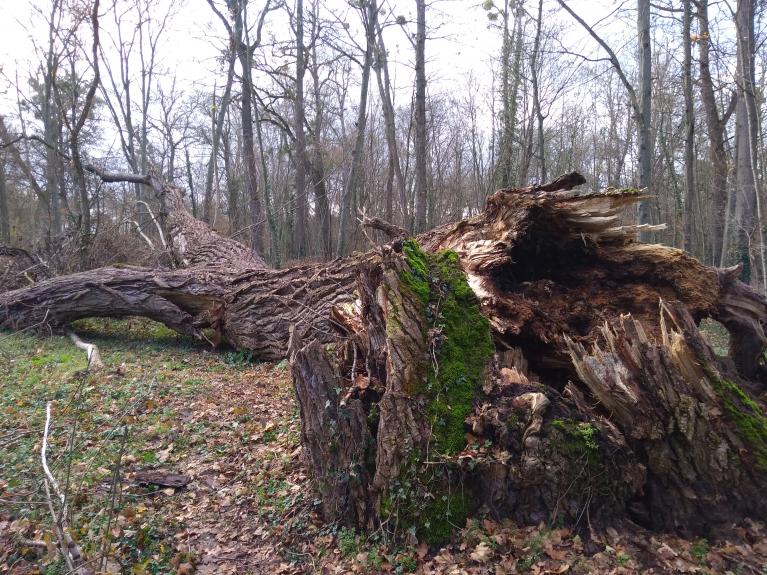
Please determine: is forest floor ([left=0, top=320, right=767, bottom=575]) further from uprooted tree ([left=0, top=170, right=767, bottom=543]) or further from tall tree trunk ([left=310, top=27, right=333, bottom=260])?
tall tree trunk ([left=310, top=27, right=333, bottom=260])

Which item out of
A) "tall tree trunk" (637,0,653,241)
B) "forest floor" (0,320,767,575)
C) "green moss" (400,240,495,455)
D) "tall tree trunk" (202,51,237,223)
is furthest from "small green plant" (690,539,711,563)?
"tall tree trunk" (202,51,237,223)

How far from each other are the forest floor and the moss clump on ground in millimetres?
167

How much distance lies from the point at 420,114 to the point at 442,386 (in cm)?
1246

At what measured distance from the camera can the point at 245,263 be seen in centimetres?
1058

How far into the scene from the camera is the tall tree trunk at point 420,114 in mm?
14375

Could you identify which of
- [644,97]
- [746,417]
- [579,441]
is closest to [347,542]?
[579,441]

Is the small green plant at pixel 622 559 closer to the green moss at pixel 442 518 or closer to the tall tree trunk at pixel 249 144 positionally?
the green moss at pixel 442 518

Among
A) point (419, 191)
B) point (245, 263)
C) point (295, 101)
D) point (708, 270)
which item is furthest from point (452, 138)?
point (708, 270)

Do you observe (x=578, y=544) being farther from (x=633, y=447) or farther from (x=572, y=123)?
(x=572, y=123)

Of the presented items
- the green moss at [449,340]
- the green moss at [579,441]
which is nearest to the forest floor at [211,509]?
the green moss at [579,441]

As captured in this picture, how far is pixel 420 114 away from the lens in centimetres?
1462

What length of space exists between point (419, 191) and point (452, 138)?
15037mm

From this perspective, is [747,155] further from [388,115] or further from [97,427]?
[97,427]

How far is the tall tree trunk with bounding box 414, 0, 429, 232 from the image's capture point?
47.2 ft
